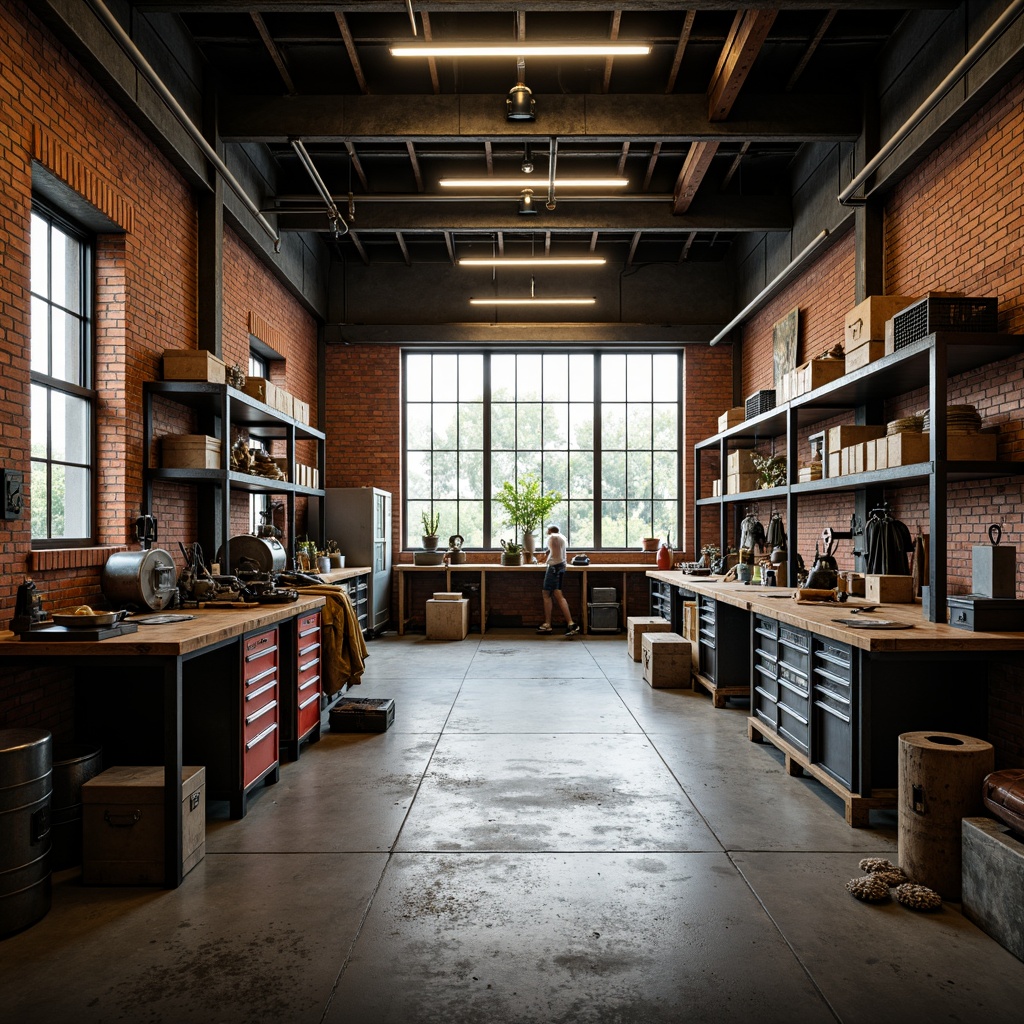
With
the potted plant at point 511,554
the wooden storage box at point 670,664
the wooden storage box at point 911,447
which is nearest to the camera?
the wooden storage box at point 911,447

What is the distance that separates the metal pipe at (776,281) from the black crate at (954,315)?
3.05 metres

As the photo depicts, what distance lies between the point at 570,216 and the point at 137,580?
21.6 feet

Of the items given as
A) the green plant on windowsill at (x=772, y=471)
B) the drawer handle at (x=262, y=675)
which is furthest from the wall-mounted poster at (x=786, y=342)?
the drawer handle at (x=262, y=675)

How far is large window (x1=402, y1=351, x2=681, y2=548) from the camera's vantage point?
36.9 feet

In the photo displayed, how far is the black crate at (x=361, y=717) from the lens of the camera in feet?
17.7

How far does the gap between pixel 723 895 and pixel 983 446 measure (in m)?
2.88

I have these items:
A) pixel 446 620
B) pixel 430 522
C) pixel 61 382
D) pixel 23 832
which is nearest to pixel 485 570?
pixel 446 620

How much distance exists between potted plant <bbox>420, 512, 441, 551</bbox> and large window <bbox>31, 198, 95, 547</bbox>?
235 inches

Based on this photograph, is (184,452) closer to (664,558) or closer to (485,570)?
(485,570)

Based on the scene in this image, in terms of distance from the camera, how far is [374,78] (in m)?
6.64

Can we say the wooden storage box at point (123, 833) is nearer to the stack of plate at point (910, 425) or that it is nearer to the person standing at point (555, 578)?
the stack of plate at point (910, 425)

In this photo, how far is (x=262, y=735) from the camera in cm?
411

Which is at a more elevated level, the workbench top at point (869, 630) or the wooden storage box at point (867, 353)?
the wooden storage box at point (867, 353)

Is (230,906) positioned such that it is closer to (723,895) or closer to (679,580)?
(723,895)
